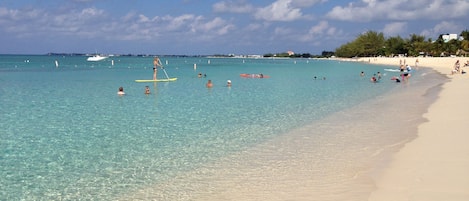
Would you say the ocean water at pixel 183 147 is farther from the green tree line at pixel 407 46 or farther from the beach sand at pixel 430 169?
the green tree line at pixel 407 46

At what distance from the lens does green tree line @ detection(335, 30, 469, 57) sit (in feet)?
415

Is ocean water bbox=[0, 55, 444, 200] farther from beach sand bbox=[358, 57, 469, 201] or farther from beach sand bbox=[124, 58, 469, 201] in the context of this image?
beach sand bbox=[358, 57, 469, 201]

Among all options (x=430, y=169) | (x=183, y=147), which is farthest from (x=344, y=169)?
(x=183, y=147)

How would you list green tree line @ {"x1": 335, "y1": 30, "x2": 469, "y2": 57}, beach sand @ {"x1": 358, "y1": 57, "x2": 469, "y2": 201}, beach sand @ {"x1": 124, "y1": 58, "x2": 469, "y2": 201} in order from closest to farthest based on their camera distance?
beach sand @ {"x1": 358, "y1": 57, "x2": 469, "y2": 201}, beach sand @ {"x1": 124, "y1": 58, "x2": 469, "y2": 201}, green tree line @ {"x1": 335, "y1": 30, "x2": 469, "y2": 57}

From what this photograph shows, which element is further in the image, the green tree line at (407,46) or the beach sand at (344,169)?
the green tree line at (407,46)

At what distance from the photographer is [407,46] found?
515 ft

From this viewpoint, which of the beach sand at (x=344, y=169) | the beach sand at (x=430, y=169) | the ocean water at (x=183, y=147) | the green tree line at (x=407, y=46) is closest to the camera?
the beach sand at (x=430, y=169)

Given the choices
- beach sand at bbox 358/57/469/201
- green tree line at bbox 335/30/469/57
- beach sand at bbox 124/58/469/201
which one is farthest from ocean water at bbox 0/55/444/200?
green tree line at bbox 335/30/469/57

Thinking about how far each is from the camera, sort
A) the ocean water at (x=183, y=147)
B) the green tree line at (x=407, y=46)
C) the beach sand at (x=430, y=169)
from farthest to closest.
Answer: the green tree line at (x=407, y=46), the ocean water at (x=183, y=147), the beach sand at (x=430, y=169)

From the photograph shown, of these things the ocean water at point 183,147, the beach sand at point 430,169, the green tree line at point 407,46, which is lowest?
the ocean water at point 183,147

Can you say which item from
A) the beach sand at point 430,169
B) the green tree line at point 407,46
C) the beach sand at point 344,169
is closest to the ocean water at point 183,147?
the beach sand at point 344,169

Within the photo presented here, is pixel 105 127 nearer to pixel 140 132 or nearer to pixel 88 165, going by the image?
pixel 140 132

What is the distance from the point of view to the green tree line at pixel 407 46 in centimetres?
12653

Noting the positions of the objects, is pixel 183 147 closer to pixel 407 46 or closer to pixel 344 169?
pixel 344 169
